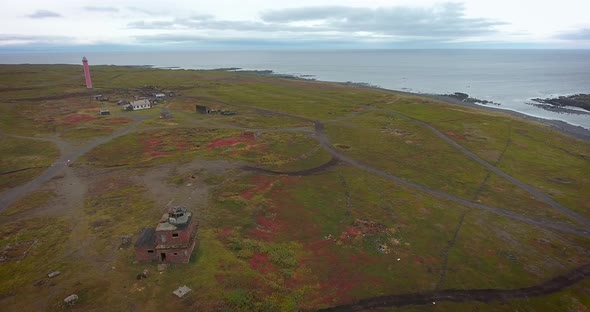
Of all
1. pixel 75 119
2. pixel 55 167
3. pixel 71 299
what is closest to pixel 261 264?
pixel 71 299

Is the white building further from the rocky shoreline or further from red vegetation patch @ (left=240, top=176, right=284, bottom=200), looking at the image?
the rocky shoreline

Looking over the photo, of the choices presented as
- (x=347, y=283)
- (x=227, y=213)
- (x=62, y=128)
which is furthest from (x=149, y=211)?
(x=62, y=128)

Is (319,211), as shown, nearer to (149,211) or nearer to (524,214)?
(149,211)

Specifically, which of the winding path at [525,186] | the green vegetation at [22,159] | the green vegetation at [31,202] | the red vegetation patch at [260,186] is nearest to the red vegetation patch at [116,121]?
the green vegetation at [22,159]

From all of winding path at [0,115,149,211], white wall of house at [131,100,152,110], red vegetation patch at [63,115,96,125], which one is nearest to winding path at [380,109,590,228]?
winding path at [0,115,149,211]

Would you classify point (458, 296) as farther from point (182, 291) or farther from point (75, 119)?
point (75, 119)
